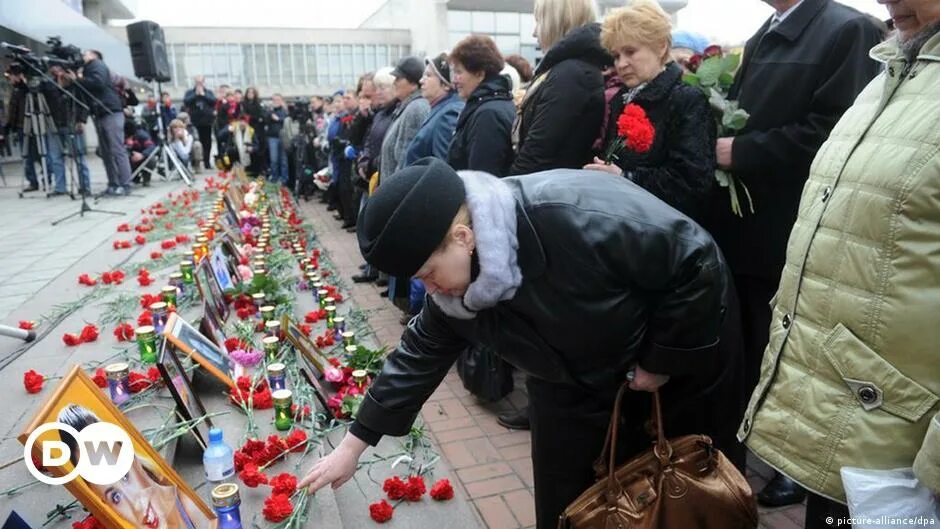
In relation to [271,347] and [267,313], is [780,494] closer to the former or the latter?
[271,347]

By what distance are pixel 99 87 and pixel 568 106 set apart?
853 centimetres

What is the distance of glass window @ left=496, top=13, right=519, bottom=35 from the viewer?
31219mm

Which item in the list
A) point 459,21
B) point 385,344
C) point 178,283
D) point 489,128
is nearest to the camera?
point 489,128

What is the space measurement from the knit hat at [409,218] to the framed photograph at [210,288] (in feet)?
7.71

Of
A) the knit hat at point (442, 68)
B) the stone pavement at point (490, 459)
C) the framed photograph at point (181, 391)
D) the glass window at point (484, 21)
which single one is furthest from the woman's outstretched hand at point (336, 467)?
the glass window at point (484, 21)

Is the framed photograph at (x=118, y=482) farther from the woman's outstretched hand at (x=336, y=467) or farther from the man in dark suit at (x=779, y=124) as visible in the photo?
the man in dark suit at (x=779, y=124)

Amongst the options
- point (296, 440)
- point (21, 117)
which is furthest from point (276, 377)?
point (21, 117)

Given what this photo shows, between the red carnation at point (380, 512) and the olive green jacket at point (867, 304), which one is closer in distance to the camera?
the olive green jacket at point (867, 304)

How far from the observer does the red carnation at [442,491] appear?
2342mm

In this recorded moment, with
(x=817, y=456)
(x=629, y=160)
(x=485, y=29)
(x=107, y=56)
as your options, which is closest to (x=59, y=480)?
(x=817, y=456)

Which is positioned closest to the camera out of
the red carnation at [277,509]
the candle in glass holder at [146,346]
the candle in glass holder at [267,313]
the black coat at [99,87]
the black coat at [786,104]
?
the red carnation at [277,509]

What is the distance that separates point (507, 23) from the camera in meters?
31.5

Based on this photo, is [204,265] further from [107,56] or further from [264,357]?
[107,56]

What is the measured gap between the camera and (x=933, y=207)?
1114mm
